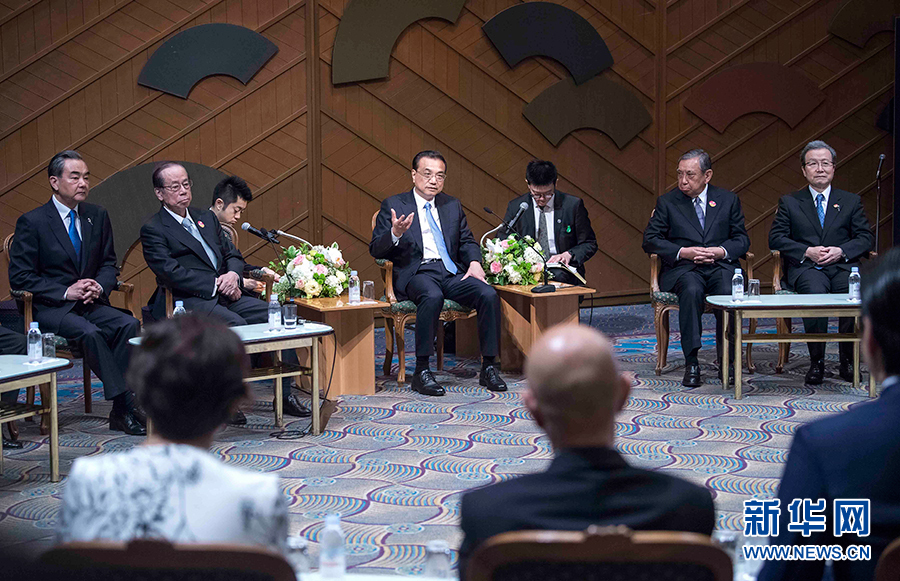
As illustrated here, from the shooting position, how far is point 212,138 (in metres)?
7.20

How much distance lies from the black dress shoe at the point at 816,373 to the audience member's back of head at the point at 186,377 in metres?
4.75

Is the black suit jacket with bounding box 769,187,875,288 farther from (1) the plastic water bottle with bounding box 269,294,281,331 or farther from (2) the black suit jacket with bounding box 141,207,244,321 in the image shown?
(2) the black suit jacket with bounding box 141,207,244,321

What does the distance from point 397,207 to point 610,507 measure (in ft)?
16.0

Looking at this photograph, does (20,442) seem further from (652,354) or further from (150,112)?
(652,354)

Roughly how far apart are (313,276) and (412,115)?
253cm

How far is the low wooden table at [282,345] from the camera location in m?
4.49

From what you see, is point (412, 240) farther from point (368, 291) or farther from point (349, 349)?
point (349, 349)

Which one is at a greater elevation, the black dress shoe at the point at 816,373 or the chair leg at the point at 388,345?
the chair leg at the point at 388,345

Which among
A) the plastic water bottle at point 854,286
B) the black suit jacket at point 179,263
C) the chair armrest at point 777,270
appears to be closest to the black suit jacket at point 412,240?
the black suit jacket at point 179,263

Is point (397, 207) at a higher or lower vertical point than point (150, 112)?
lower

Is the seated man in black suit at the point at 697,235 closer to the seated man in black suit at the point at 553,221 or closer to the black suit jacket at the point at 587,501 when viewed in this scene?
the seated man in black suit at the point at 553,221

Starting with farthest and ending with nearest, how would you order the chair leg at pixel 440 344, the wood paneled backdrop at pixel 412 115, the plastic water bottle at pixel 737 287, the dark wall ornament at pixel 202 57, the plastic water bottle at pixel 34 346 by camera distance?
the dark wall ornament at pixel 202 57 < the wood paneled backdrop at pixel 412 115 < the chair leg at pixel 440 344 < the plastic water bottle at pixel 737 287 < the plastic water bottle at pixel 34 346

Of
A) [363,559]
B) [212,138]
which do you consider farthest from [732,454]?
[212,138]

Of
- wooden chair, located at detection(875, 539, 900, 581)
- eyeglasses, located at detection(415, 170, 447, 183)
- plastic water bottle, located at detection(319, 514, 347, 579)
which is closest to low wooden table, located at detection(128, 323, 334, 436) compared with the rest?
eyeglasses, located at detection(415, 170, 447, 183)
